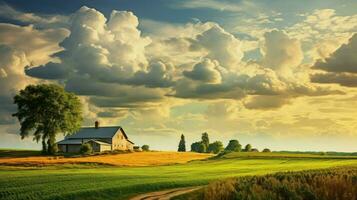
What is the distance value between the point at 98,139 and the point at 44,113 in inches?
1153

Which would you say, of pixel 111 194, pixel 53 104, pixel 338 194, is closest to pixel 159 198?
pixel 111 194

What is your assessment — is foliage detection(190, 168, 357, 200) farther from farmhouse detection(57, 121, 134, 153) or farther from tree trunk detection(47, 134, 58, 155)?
farmhouse detection(57, 121, 134, 153)

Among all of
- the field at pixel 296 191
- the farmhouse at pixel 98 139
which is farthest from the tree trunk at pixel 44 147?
the field at pixel 296 191

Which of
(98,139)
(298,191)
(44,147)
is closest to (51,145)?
(44,147)

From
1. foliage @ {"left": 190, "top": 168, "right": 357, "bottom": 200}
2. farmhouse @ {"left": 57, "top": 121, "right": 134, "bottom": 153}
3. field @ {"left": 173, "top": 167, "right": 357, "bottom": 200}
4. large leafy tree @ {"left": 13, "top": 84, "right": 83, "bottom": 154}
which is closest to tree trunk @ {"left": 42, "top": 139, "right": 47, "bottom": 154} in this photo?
Answer: large leafy tree @ {"left": 13, "top": 84, "right": 83, "bottom": 154}

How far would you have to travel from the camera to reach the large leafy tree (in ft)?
410

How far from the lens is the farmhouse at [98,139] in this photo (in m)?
147

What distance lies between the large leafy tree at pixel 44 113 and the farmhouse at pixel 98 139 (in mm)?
17812

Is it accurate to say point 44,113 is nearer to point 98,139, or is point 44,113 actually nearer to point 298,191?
point 98,139

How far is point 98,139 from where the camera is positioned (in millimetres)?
152750

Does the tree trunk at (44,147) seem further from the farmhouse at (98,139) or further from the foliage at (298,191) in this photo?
the foliage at (298,191)

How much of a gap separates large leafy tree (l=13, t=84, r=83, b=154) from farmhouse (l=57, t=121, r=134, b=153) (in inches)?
701

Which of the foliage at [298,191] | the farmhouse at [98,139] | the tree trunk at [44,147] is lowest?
the foliage at [298,191]

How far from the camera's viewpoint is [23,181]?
1944 inches
